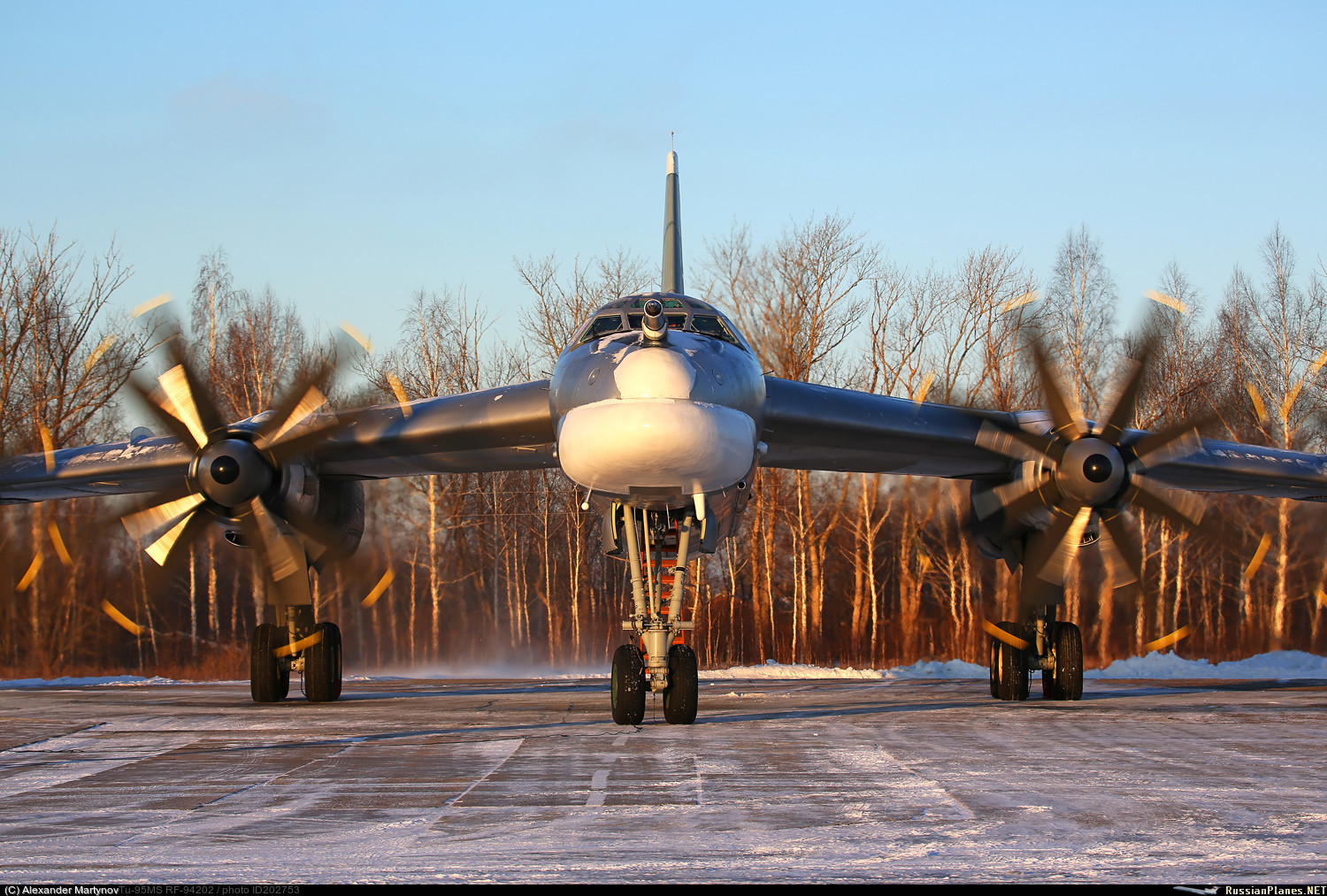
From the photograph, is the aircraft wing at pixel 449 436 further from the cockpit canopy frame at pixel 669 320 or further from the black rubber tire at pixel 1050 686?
the black rubber tire at pixel 1050 686

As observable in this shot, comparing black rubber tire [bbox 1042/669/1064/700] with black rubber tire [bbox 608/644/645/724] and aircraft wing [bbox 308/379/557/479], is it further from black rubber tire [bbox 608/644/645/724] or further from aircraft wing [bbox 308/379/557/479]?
aircraft wing [bbox 308/379/557/479]

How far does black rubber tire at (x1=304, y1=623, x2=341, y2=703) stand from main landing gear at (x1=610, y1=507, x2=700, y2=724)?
234 inches

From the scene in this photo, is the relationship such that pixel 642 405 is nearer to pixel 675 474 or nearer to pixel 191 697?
pixel 675 474

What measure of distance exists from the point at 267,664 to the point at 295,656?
0.37 meters

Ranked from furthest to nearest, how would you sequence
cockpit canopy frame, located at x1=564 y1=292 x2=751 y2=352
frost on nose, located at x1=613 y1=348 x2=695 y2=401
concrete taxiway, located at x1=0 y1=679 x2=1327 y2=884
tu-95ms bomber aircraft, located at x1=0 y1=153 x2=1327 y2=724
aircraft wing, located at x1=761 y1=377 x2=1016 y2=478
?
aircraft wing, located at x1=761 y1=377 x2=1016 y2=478 → cockpit canopy frame, located at x1=564 y1=292 x2=751 y2=352 → tu-95ms bomber aircraft, located at x1=0 y1=153 x2=1327 y2=724 → frost on nose, located at x1=613 y1=348 x2=695 y2=401 → concrete taxiway, located at x1=0 y1=679 x2=1327 y2=884

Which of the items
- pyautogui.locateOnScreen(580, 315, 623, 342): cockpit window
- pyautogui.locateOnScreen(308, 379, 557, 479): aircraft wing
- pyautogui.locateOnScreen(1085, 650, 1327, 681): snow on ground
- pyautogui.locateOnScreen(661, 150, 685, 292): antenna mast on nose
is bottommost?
pyautogui.locateOnScreen(1085, 650, 1327, 681): snow on ground

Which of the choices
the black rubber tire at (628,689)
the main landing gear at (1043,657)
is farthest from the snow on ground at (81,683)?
the main landing gear at (1043,657)

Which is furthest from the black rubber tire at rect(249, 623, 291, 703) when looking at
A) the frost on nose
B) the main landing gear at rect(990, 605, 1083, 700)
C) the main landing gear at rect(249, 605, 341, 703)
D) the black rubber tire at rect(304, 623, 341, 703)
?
the main landing gear at rect(990, 605, 1083, 700)

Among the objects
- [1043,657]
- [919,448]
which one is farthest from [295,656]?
[1043,657]

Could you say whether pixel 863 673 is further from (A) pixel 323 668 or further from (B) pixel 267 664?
(B) pixel 267 664

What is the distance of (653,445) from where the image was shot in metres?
9.74

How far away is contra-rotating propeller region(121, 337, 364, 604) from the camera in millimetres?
13906

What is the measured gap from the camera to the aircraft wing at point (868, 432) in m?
14.0
